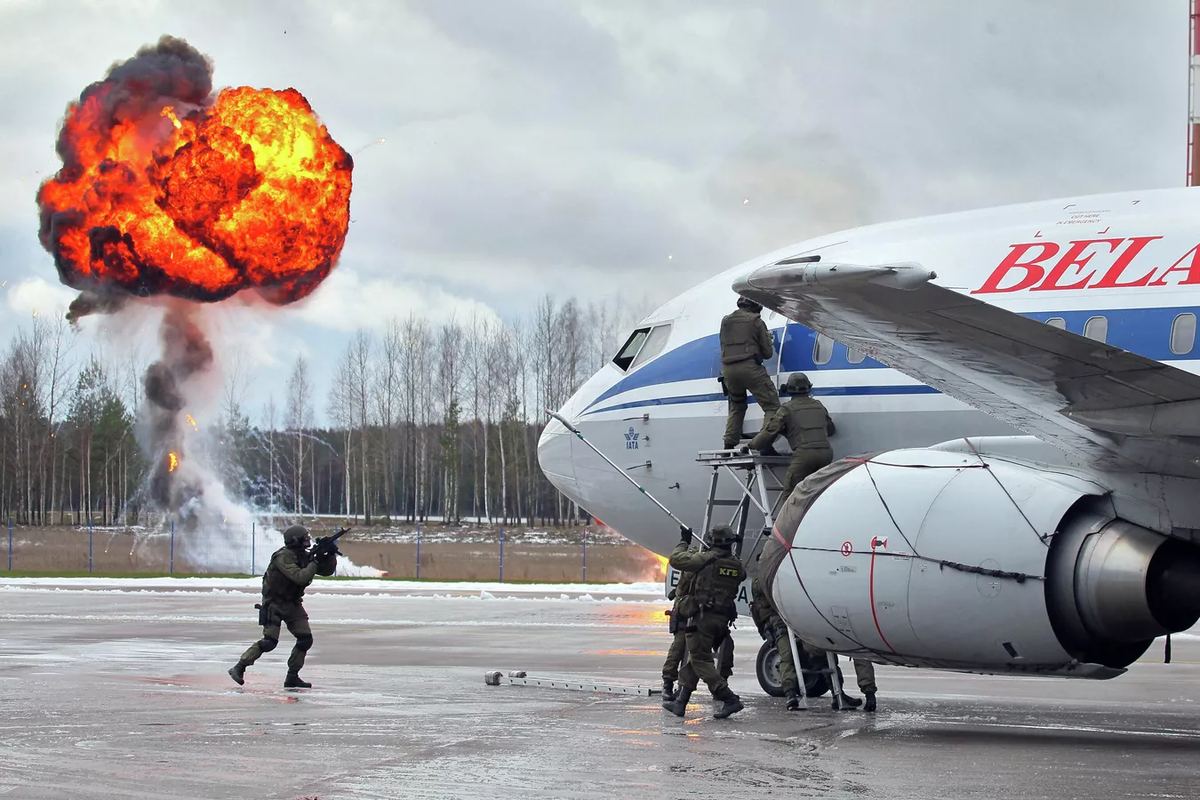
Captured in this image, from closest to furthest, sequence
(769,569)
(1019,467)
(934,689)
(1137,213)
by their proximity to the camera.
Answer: (1019,467) → (769,569) → (1137,213) → (934,689)

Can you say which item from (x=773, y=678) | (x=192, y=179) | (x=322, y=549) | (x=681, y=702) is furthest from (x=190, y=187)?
(x=681, y=702)

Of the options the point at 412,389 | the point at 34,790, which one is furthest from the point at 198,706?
the point at 412,389

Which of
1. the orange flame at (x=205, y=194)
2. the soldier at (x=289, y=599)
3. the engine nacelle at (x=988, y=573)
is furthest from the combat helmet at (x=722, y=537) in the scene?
the orange flame at (x=205, y=194)

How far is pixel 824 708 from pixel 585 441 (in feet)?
12.6

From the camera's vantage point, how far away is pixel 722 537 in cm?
1254

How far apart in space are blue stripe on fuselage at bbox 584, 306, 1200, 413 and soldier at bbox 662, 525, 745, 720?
6.23 ft

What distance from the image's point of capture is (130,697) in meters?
13.8

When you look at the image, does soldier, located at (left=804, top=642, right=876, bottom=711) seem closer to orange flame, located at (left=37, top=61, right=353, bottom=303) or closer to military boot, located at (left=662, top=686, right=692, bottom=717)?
military boot, located at (left=662, top=686, right=692, bottom=717)

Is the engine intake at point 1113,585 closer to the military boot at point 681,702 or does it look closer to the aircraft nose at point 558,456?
the military boot at point 681,702

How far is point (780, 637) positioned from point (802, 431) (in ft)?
7.26

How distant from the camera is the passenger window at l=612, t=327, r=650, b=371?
15234mm

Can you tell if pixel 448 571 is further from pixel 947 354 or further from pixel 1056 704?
pixel 947 354

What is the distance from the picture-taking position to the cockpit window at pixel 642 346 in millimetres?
15016

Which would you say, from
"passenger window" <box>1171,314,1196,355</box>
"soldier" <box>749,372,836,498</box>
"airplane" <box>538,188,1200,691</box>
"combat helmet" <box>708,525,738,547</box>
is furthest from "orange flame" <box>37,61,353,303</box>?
"passenger window" <box>1171,314,1196,355</box>
